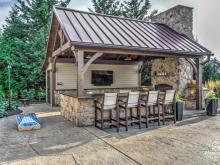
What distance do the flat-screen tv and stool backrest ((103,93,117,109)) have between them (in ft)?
20.2

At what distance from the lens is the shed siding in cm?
1240

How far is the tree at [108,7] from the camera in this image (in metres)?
19.7

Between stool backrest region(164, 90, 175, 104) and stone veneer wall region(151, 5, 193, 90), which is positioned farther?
stone veneer wall region(151, 5, 193, 90)

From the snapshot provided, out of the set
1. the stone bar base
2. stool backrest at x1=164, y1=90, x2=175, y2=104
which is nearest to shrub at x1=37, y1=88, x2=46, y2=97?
the stone bar base

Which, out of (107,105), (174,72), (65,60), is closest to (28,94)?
(65,60)

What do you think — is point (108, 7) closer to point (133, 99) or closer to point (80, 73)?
point (80, 73)

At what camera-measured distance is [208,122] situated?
7.86 meters

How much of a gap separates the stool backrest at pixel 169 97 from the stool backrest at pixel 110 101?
6.69ft

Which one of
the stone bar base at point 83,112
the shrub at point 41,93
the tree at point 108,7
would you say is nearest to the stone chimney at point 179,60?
the stone bar base at point 83,112

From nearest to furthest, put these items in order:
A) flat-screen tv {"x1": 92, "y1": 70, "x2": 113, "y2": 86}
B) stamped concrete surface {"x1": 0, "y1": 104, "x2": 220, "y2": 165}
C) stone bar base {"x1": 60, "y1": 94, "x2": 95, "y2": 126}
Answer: stamped concrete surface {"x1": 0, "y1": 104, "x2": 220, "y2": 165} < stone bar base {"x1": 60, "y1": 94, "x2": 95, "y2": 126} < flat-screen tv {"x1": 92, "y1": 70, "x2": 113, "y2": 86}

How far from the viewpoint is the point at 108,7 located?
1972 cm

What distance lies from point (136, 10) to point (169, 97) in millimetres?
13844

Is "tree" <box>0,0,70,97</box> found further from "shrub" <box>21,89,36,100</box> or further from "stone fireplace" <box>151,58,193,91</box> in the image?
"stone fireplace" <box>151,58,193,91</box>

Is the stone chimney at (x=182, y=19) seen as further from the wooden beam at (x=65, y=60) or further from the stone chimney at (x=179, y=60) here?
the wooden beam at (x=65, y=60)
